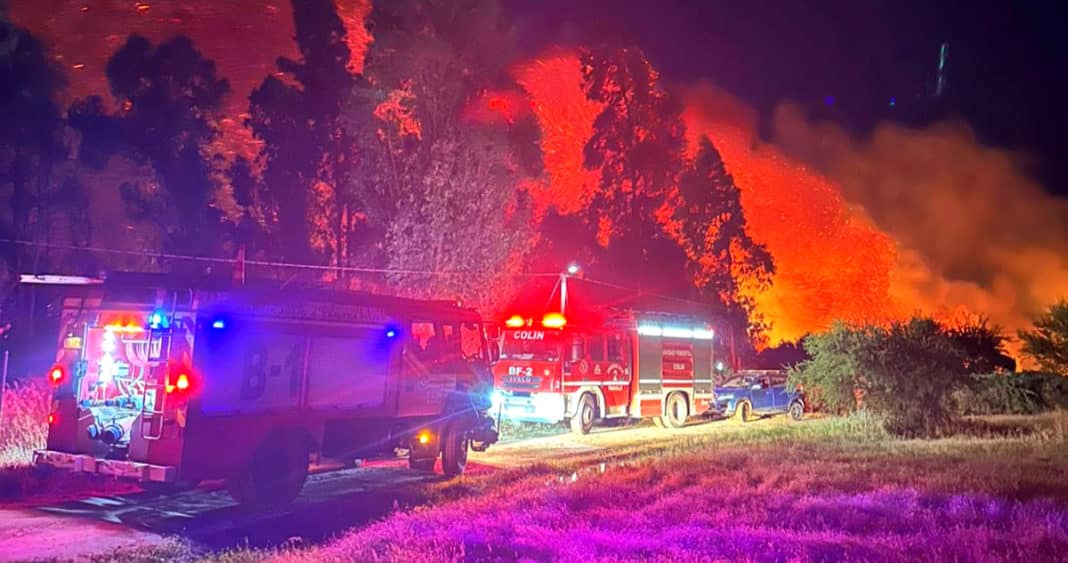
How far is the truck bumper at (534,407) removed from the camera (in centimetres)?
2022

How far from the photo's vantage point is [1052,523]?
830 cm

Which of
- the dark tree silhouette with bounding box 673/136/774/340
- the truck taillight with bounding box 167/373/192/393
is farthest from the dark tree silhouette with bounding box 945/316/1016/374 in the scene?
the truck taillight with bounding box 167/373/192/393

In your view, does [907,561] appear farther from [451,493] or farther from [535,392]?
[535,392]

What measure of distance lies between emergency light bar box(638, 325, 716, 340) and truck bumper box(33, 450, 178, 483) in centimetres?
1524

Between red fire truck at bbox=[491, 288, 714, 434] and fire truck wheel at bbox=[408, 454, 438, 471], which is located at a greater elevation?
red fire truck at bbox=[491, 288, 714, 434]

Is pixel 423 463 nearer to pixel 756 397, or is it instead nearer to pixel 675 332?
pixel 675 332

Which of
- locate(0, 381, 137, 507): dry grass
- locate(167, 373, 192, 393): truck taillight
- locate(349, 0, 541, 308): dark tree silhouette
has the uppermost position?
locate(349, 0, 541, 308): dark tree silhouette

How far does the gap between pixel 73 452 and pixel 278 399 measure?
253 cm

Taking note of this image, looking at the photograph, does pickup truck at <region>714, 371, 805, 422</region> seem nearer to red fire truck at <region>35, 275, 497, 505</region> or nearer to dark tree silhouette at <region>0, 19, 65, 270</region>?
red fire truck at <region>35, 275, 497, 505</region>

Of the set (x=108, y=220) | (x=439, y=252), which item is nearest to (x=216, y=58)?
(x=108, y=220)

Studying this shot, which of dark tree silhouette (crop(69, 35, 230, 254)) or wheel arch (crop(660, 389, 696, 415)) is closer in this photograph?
wheel arch (crop(660, 389, 696, 415))

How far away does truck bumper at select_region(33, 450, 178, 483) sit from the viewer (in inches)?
364

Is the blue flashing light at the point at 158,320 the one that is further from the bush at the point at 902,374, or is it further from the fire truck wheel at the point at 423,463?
the bush at the point at 902,374

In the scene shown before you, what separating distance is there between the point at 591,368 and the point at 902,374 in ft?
24.0
